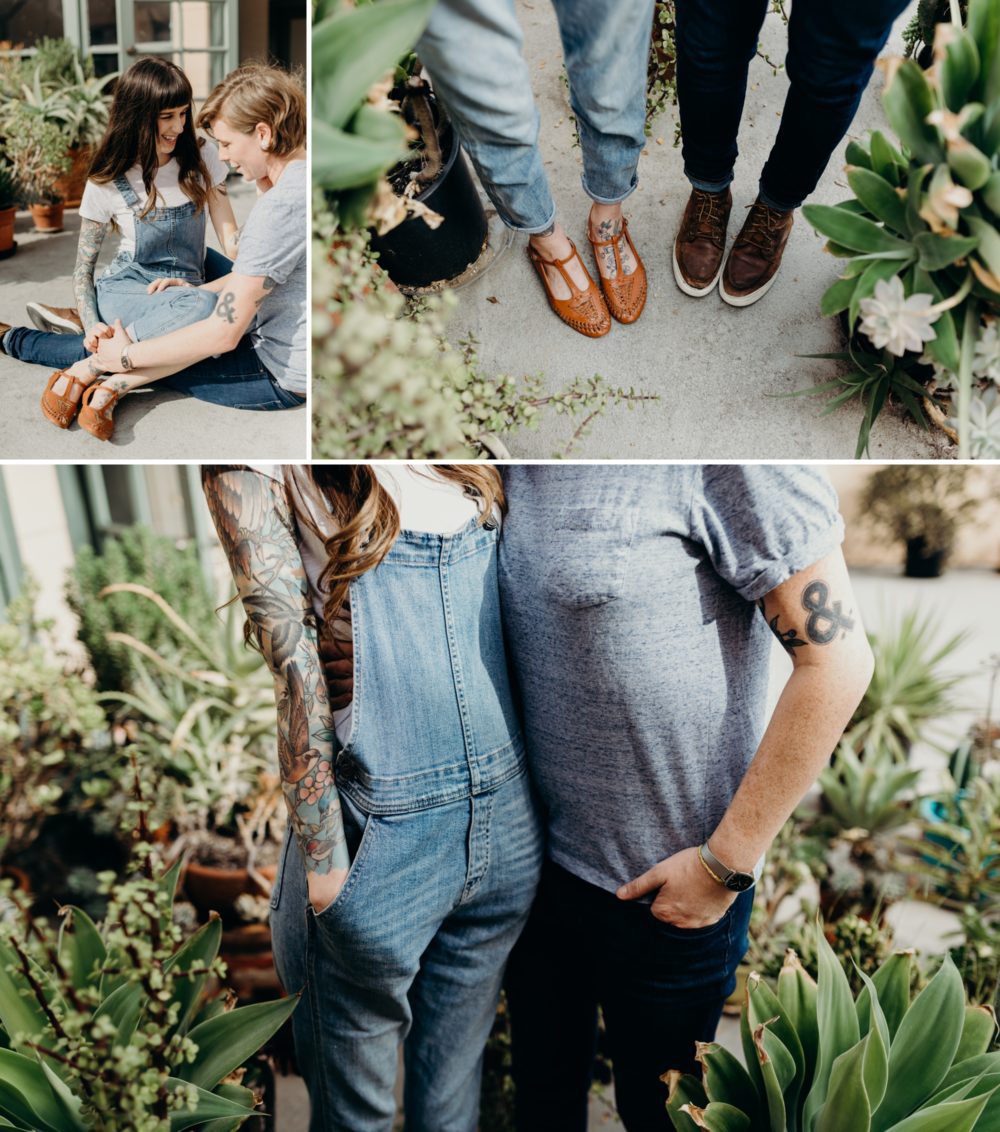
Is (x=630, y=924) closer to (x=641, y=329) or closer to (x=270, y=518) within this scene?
(x=270, y=518)

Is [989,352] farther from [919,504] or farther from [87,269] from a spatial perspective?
[919,504]

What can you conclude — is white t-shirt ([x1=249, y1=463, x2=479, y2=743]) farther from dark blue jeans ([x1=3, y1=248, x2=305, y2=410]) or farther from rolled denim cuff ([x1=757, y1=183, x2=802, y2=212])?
rolled denim cuff ([x1=757, y1=183, x2=802, y2=212])

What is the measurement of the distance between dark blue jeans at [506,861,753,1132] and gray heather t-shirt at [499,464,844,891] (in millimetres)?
86

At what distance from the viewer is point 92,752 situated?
2.51 metres

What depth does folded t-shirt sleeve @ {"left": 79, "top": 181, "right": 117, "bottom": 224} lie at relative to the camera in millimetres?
1536

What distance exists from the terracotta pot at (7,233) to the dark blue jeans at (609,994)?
1.45 meters

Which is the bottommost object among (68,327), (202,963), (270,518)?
(202,963)

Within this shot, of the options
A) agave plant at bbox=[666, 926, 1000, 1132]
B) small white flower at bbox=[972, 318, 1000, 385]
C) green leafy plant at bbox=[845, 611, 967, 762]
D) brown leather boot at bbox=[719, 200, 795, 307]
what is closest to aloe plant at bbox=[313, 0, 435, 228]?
brown leather boot at bbox=[719, 200, 795, 307]

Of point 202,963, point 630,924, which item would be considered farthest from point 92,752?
point 630,924

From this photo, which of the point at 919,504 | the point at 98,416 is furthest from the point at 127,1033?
the point at 919,504

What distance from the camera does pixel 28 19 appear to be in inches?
54.8

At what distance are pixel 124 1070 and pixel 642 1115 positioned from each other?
2.90ft

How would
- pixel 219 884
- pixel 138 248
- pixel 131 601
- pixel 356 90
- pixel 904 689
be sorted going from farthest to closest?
pixel 904 689
pixel 131 601
pixel 219 884
pixel 138 248
pixel 356 90

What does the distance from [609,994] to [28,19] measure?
1860mm
